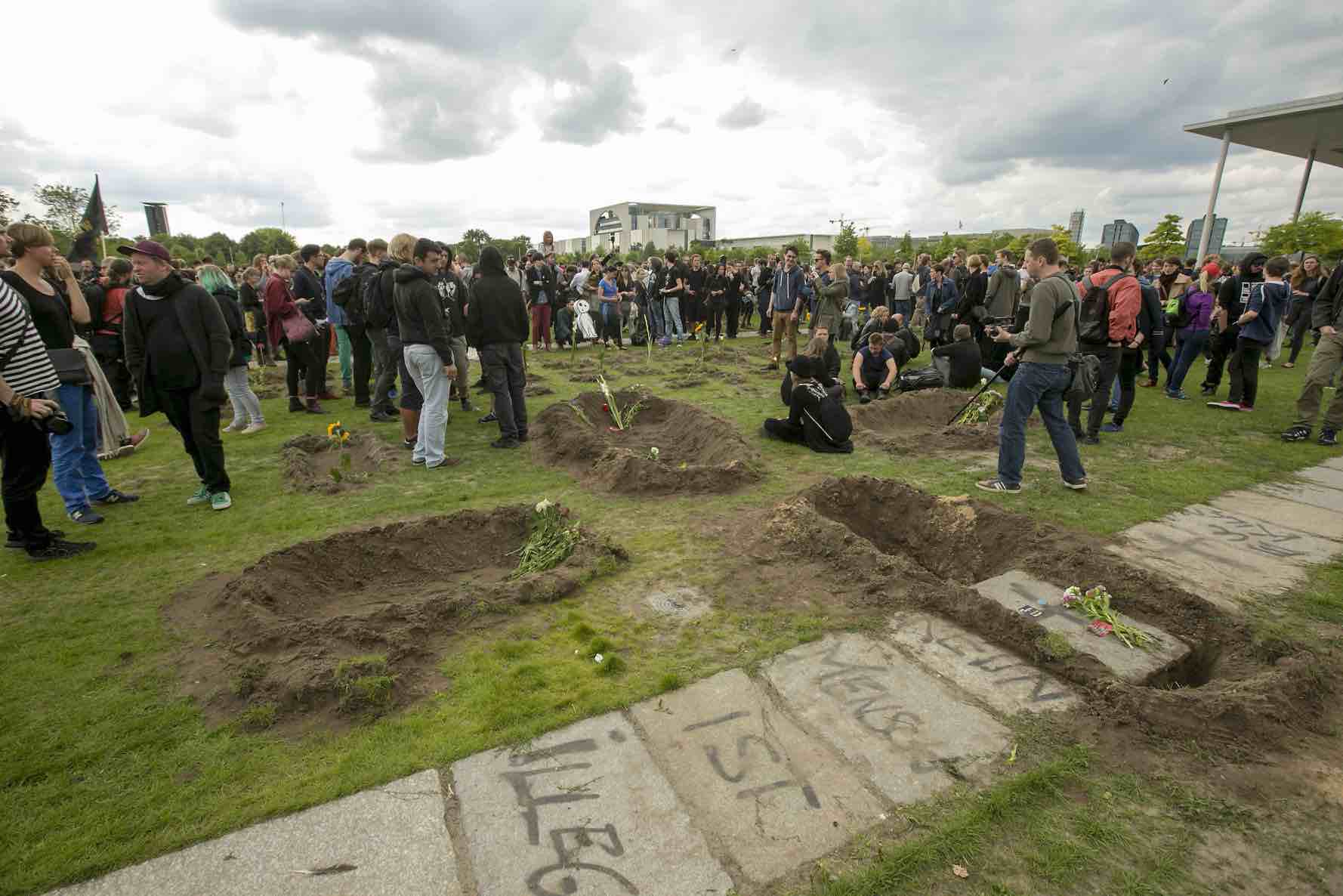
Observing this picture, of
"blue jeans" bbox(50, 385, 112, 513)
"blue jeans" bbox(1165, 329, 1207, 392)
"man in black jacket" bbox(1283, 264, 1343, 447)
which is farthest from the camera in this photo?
"blue jeans" bbox(1165, 329, 1207, 392)

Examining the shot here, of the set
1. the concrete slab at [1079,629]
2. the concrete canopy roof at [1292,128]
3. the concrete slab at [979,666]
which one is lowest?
the concrete slab at [979,666]

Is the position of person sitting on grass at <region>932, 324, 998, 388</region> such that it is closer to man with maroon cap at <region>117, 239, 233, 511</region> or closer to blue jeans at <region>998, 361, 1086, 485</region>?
blue jeans at <region>998, 361, 1086, 485</region>

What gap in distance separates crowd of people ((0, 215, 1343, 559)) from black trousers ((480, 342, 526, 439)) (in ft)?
0.07

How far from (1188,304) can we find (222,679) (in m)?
12.2

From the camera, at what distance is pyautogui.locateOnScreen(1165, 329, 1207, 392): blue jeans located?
948 cm

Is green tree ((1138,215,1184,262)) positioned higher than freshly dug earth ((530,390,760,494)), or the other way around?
green tree ((1138,215,1184,262))

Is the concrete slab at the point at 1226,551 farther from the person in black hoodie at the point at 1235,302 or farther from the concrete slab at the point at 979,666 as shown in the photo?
the person in black hoodie at the point at 1235,302

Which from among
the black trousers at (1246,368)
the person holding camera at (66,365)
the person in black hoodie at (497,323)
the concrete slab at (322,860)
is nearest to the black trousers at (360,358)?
the person in black hoodie at (497,323)

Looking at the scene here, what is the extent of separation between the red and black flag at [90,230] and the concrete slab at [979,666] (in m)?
12.8

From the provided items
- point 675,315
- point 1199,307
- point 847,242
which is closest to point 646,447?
point 1199,307

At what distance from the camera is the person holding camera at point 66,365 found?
15.7 ft

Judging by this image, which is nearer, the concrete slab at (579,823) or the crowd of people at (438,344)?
the concrete slab at (579,823)

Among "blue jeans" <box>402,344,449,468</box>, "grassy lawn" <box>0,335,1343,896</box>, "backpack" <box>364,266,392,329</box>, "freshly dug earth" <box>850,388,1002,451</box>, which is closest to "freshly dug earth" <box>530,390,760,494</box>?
"grassy lawn" <box>0,335,1343,896</box>

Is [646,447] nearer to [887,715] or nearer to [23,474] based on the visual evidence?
[887,715]
